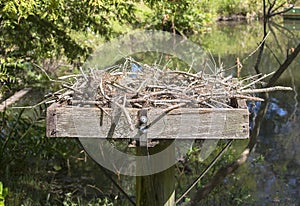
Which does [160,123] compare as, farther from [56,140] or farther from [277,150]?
[277,150]

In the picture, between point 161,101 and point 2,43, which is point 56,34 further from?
point 161,101

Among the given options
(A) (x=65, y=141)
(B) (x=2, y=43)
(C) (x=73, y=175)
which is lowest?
(C) (x=73, y=175)

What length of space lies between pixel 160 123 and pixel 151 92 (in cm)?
12

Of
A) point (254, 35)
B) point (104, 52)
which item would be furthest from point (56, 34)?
point (254, 35)

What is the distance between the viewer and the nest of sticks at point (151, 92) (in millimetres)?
1548

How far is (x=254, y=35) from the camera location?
13445 millimetres

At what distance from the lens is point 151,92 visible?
5.24ft

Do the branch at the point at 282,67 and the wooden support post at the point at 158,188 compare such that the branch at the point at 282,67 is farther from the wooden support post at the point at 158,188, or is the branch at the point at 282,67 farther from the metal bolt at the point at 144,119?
the metal bolt at the point at 144,119

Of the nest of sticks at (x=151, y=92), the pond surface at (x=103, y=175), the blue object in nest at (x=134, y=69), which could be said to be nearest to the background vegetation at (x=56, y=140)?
the pond surface at (x=103, y=175)

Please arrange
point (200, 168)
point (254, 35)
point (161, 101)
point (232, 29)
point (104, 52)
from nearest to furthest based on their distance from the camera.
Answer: point (161, 101) → point (104, 52) → point (200, 168) → point (254, 35) → point (232, 29)

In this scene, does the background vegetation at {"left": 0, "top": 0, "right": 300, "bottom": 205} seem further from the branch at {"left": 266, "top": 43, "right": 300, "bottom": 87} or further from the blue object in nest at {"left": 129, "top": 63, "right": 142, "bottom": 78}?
the blue object in nest at {"left": 129, "top": 63, "right": 142, "bottom": 78}

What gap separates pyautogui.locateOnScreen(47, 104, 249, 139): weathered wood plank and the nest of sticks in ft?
0.12

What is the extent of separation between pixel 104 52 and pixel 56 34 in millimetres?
988

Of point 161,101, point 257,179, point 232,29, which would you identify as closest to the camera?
point 161,101
